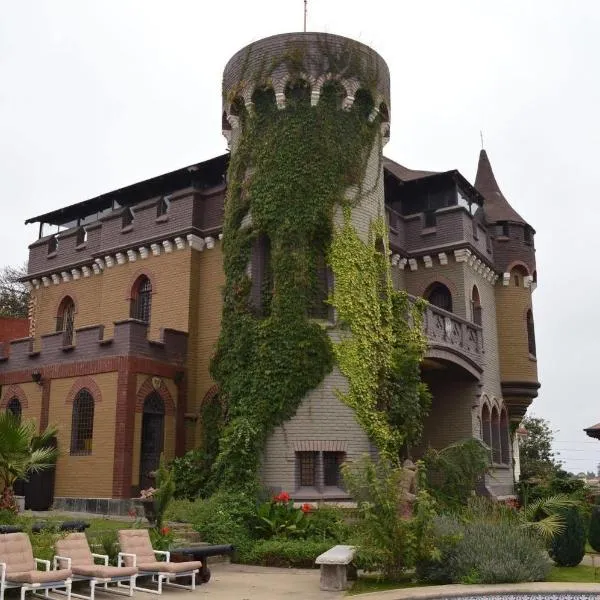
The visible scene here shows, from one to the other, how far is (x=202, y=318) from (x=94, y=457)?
4.98m

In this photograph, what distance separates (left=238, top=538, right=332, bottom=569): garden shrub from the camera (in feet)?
47.2

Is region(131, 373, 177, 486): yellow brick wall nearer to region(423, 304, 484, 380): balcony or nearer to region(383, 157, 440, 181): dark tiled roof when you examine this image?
region(423, 304, 484, 380): balcony

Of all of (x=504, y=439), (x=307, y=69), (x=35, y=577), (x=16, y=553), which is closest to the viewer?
(x=35, y=577)

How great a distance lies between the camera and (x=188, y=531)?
1523cm

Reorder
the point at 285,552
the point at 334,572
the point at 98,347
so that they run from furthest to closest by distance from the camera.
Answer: the point at 98,347 < the point at 285,552 < the point at 334,572

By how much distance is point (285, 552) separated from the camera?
14578 millimetres

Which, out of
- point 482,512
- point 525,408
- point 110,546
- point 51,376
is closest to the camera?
point 110,546

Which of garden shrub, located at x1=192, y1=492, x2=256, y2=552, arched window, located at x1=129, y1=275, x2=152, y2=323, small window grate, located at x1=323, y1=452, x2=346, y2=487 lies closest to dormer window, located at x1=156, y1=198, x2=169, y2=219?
arched window, located at x1=129, y1=275, x2=152, y2=323

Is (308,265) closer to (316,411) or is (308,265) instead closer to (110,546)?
(316,411)

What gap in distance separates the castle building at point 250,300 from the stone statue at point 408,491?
3.50 meters

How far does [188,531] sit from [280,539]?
187 cm

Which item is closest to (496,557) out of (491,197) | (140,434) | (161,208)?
(140,434)

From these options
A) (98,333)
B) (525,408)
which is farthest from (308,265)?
(525,408)

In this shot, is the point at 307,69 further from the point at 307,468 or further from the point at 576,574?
the point at 576,574
